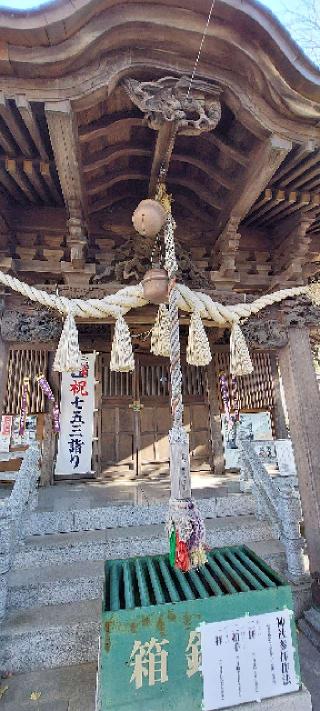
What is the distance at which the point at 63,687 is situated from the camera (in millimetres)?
3098

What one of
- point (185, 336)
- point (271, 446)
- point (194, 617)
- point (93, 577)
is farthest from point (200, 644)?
point (271, 446)

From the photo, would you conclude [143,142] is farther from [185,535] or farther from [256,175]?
[185,535]

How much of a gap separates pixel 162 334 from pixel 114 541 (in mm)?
3001

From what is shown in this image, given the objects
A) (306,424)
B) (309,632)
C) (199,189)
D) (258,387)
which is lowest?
(309,632)

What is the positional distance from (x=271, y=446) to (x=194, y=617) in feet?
32.3

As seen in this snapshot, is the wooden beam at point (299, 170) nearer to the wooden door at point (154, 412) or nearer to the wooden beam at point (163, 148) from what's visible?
the wooden beam at point (163, 148)

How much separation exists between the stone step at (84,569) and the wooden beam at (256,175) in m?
4.53

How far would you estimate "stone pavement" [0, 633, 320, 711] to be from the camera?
9.41 feet

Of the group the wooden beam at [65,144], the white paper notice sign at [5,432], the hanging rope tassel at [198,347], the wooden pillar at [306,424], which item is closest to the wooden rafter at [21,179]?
the wooden beam at [65,144]

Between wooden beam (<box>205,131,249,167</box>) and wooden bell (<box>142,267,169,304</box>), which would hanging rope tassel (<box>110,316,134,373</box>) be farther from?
wooden beam (<box>205,131,249,167</box>)

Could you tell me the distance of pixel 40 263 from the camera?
14.6 feet

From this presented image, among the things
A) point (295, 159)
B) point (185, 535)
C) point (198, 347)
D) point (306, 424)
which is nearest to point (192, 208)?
point (295, 159)

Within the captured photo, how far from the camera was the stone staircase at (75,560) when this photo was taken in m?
3.41

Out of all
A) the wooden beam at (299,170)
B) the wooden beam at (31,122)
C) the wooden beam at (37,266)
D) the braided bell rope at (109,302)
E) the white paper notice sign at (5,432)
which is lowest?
the white paper notice sign at (5,432)
